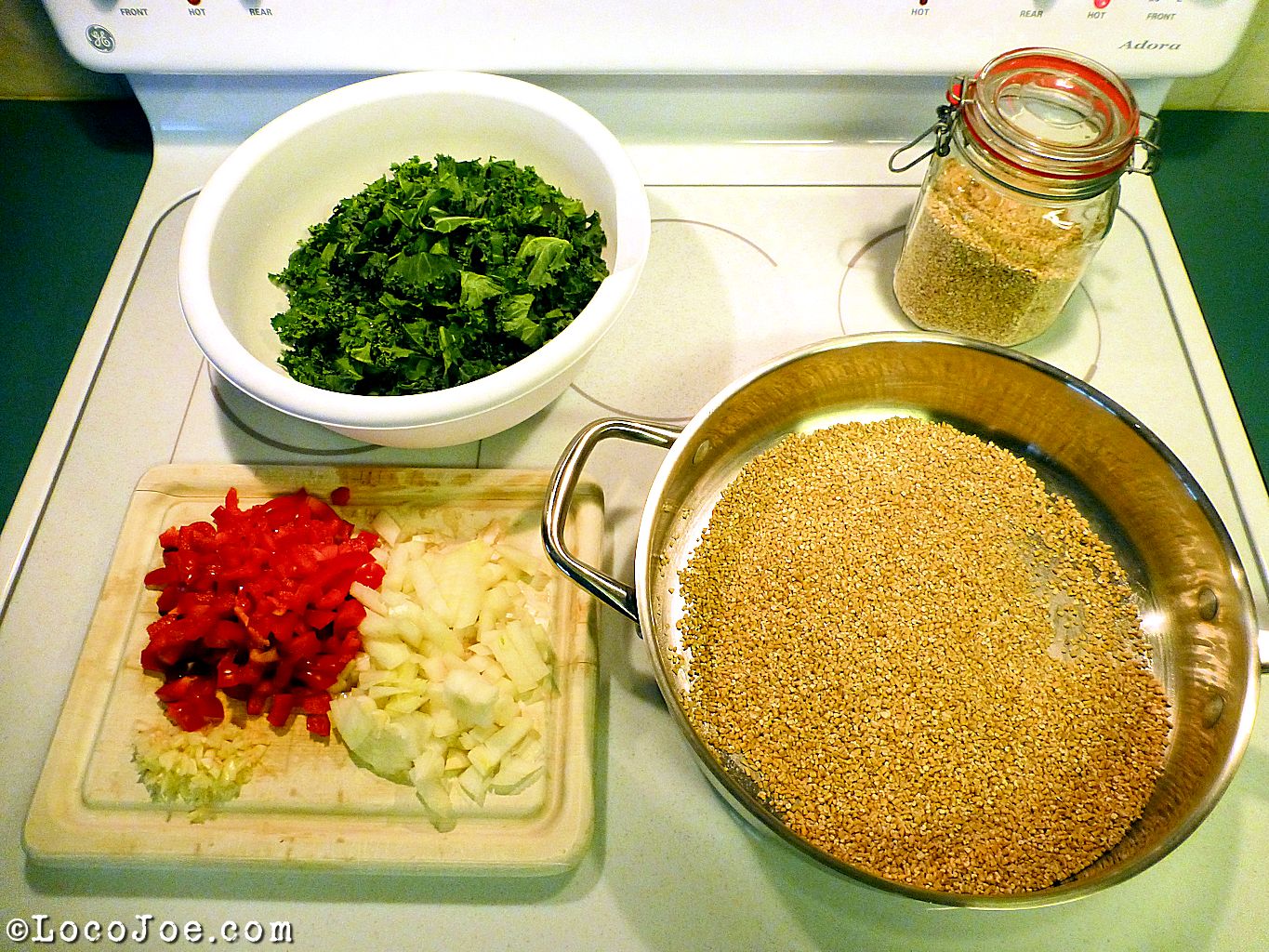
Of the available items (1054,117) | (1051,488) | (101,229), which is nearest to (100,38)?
(101,229)

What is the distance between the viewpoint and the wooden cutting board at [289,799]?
2.41ft

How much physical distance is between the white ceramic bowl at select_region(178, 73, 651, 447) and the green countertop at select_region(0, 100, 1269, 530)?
1.21 feet

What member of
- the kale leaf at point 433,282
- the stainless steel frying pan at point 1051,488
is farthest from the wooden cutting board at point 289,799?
the kale leaf at point 433,282

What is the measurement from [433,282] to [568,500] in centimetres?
28

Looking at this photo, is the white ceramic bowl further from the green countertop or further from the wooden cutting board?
the green countertop

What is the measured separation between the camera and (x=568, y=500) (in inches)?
30.9

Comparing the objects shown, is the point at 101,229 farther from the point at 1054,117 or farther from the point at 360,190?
the point at 1054,117

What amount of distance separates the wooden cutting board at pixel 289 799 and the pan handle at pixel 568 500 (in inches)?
4.1

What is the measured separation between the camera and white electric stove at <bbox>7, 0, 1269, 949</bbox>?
0.74m

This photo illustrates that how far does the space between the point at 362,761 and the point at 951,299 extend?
811mm

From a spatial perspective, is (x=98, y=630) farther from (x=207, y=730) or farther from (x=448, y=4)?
(x=448, y=4)

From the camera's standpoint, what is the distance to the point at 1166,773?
78 centimetres

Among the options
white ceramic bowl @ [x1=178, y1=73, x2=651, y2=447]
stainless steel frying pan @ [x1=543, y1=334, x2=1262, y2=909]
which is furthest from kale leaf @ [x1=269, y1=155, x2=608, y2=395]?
stainless steel frying pan @ [x1=543, y1=334, x2=1262, y2=909]

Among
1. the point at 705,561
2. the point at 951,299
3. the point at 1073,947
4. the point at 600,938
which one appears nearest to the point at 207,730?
the point at 600,938
